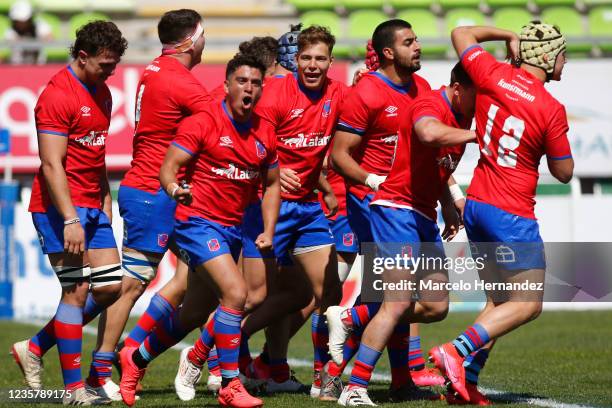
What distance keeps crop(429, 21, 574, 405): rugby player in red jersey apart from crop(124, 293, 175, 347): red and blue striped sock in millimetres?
2194

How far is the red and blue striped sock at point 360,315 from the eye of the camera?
7605mm

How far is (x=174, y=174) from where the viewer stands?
7016mm

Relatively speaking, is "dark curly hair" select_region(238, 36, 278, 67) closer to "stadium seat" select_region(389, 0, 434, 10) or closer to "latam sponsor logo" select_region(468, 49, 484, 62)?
"latam sponsor logo" select_region(468, 49, 484, 62)

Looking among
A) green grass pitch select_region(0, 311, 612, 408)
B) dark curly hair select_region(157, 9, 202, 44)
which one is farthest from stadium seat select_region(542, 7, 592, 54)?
dark curly hair select_region(157, 9, 202, 44)

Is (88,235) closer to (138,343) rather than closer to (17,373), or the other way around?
(138,343)

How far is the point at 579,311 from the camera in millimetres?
16297

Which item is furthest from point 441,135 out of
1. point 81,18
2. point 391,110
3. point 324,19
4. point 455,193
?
point 81,18

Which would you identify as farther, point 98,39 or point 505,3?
point 505,3

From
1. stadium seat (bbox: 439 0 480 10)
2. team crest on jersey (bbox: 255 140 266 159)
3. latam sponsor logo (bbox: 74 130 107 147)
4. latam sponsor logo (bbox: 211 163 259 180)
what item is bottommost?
stadium seat (bbox: 439 0 480 10)

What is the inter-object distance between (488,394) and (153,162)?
283 cm

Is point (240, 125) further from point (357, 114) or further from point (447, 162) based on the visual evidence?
point (447, 162)

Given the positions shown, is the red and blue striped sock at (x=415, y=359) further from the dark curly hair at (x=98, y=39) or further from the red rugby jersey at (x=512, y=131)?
the dark curly hair at (x=98, y=39)

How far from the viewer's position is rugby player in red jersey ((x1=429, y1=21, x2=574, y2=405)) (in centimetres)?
685

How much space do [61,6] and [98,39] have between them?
14.8m
